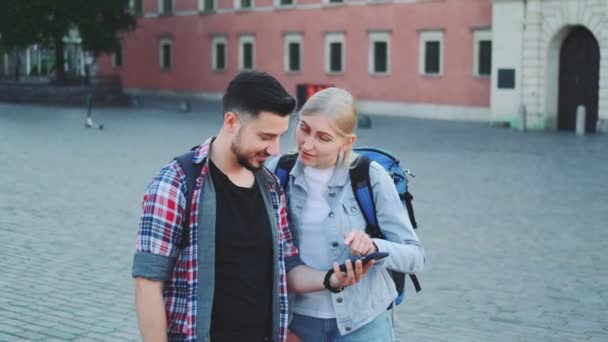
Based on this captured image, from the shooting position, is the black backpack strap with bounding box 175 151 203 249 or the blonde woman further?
the blonde woman

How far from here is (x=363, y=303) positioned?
3693mm

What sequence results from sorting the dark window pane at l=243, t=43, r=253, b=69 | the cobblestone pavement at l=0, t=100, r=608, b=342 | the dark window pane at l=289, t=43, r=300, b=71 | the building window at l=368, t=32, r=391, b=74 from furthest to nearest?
the dark window pane at l=243, t=43, r=253, b=69, the dark window pane at l=289, t=43, r=300, b=71, the building window at l=368, t=32, r=391, b=74, the cobblestone pavement at l=0, t=100, r=608, b=342

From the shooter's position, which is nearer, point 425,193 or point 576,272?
point 576,272

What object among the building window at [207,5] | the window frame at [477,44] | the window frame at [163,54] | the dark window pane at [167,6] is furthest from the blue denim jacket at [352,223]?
the dark window pane at [167,6]

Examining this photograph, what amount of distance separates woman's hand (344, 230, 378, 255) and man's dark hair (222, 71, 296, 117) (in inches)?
18.1

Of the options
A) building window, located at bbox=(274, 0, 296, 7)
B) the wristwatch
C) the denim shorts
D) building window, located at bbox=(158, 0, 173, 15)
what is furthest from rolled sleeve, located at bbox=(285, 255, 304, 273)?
building window, located at bbox=(158, 0, 173, 15)

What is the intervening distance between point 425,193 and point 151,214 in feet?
40.9

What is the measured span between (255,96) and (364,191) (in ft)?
2.23

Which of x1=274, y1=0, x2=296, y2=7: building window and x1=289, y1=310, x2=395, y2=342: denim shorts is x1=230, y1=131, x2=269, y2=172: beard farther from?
x1=274, y1=0, x2=296, y2=7: building window

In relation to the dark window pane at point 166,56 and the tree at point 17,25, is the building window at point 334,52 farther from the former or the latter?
the dark window pane at point 166,56

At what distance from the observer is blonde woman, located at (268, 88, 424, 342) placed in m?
3.56

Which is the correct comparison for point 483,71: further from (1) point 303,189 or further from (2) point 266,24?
(1) point 303,189

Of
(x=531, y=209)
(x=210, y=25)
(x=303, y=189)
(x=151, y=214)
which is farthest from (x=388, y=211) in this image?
(x=210, y=25)

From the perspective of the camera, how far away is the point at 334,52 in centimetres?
4394
